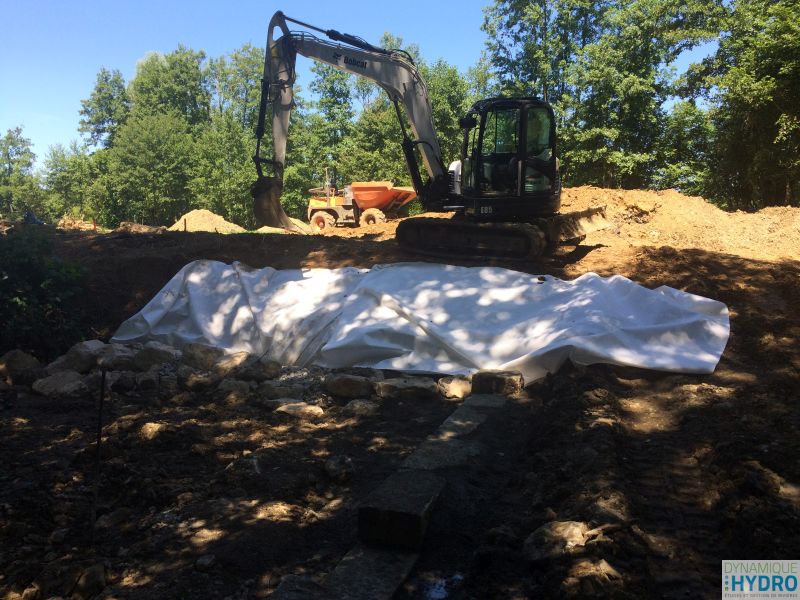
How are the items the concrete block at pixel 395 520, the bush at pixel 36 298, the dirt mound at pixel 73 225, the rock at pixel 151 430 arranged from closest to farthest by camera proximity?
the concrete block at pixel 395 520, the rock at pixel 151 430, the bush at pixel 36 298, the dirt mound at pixel 73 225

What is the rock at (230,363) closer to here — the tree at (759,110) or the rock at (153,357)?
the rock at (153,357)

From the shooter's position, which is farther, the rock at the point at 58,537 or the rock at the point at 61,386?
the rock at the point at 61,386

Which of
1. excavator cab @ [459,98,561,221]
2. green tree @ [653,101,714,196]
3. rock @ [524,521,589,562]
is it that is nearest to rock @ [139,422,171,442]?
rock @ [524,521,589,562]

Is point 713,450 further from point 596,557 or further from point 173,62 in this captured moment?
point 173,62

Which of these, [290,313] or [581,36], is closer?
[290,313]

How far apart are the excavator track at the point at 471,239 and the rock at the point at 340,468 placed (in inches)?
261

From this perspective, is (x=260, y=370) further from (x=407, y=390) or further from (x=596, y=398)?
(x=596, y=398)

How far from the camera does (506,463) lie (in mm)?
4426

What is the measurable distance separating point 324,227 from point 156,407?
63.0 ft

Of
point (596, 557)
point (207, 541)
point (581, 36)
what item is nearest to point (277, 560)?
→ point (207, 541)

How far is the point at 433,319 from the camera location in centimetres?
708

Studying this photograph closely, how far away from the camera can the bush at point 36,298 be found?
24.3 ft

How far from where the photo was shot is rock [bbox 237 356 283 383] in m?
6.77

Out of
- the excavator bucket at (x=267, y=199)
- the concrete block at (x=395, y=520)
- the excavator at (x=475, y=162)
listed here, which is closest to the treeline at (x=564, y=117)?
the excavator at (x=475, y=162)
